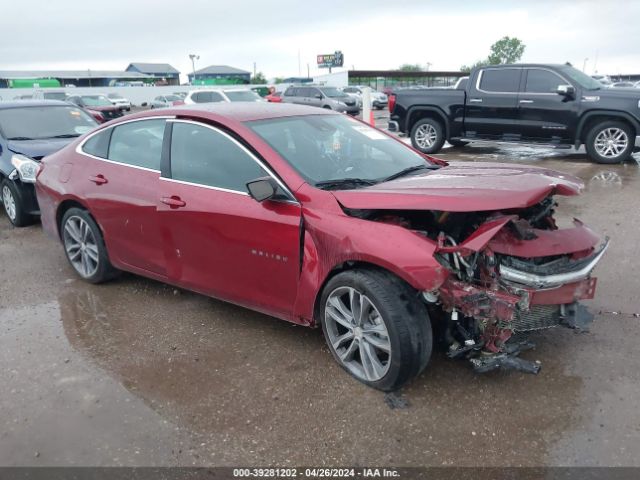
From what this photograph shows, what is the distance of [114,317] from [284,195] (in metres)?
1.95

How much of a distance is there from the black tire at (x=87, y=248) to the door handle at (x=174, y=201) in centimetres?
113

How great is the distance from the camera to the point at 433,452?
270 centimetres

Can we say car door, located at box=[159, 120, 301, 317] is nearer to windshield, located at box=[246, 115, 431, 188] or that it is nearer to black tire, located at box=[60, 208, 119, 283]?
windshield, located at box=[246, 115, 431, 188]

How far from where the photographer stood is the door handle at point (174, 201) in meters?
3.88

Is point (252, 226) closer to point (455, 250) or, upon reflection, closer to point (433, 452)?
point (455, 250)

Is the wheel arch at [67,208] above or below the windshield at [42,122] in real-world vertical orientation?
below

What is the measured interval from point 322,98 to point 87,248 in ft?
74.3

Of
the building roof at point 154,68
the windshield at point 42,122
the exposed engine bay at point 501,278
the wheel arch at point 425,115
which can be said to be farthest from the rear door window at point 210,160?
the building roof at point 154,68

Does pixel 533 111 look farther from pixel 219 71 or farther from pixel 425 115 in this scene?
pixel 219 71

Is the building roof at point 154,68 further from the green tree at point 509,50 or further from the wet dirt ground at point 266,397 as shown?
the wet dirt ground at point 266,397

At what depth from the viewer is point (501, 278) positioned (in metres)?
2.95

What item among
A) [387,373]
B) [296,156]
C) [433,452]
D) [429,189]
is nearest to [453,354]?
[387,373]

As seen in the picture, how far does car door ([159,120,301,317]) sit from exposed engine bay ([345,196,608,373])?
0.54 m

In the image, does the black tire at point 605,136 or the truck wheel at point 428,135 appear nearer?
the black tire at point 605,136
